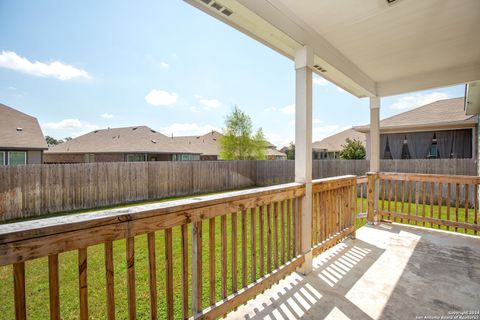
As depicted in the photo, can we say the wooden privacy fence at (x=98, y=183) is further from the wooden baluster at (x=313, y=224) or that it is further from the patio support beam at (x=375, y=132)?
the wooden baluster at (x=313, y=224)

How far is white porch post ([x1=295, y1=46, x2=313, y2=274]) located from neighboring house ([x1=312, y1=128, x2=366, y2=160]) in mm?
18915

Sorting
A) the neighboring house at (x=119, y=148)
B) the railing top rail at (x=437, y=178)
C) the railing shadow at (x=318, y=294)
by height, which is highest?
the neighboring house at (x=119, y=148)

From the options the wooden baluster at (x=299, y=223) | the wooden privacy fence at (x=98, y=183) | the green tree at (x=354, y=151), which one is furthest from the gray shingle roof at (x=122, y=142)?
the wooden baluster at (x=299, y=223)

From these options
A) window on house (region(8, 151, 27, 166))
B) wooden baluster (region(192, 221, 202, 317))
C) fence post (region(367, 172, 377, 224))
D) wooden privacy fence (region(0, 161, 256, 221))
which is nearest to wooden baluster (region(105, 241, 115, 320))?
wooden baluster (region(192, 221, 202, 317))

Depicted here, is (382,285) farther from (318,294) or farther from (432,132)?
(432,132)

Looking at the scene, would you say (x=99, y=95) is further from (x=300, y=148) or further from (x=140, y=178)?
(x=300, y=148)

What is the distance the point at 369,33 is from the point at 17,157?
41.7 feet

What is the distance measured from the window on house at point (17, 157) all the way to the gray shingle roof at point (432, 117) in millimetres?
15020

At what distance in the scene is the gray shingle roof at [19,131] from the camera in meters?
9.11

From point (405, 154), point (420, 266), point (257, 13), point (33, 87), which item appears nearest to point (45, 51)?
point (33, 87)

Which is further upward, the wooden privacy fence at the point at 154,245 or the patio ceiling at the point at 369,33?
the patio ceiling at the point at 369,33

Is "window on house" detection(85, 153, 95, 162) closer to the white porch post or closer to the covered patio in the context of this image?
the covered patio

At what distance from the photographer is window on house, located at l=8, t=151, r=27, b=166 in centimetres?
907

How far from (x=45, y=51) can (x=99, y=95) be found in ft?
23.1
